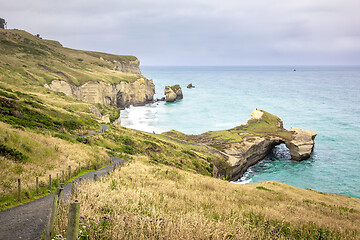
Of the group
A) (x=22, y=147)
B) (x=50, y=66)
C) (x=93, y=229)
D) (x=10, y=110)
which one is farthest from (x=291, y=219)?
(x=50, y=66)

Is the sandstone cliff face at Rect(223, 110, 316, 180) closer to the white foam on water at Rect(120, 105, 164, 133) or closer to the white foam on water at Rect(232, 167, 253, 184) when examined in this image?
the white foam on water at Rect(232, 167, 253, 184)

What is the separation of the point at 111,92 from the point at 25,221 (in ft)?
291

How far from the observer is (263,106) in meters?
127

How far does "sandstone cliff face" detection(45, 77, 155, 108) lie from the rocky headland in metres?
35.1

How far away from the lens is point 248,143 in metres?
54.6

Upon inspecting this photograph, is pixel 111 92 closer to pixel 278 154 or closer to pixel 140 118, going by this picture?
pixel 140 118

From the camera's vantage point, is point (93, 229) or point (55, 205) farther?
point (55, 205)

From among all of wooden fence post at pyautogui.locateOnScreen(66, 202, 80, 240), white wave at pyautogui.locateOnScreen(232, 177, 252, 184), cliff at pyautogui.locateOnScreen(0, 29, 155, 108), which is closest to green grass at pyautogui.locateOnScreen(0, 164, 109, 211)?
wooden fence post at pyautogui.locateOnScreen(66, 202, 80, 240)

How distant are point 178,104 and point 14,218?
12333 centimetres

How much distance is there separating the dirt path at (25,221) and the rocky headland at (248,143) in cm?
3616

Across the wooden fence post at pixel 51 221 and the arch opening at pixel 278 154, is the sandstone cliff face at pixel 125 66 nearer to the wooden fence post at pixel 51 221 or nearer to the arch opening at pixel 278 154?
the arch opening at pixel 278 154

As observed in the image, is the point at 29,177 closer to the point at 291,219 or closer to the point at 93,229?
the point at 93,229

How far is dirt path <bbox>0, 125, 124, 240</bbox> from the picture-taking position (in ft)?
25.4

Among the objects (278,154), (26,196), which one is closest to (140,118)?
(278,154)
